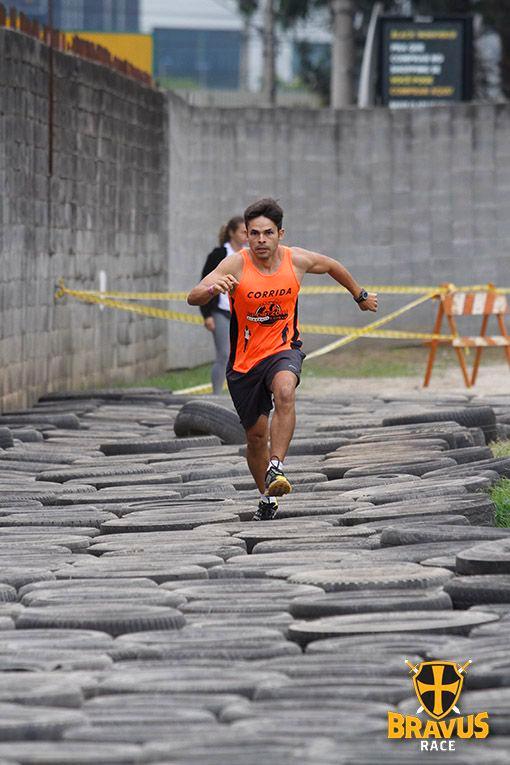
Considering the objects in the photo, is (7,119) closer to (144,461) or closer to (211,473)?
(144,461)

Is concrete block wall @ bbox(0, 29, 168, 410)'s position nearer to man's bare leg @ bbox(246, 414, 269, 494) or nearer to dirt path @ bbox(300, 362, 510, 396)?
dirt path @ bbox(300, 362, 510, 396)

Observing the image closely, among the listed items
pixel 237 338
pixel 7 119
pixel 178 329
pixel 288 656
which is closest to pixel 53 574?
pixel 288 656

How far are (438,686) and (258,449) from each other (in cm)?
422

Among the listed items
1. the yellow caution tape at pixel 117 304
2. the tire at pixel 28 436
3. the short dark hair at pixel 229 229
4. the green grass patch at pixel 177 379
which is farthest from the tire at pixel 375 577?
the green grass patch at pixel 177 379

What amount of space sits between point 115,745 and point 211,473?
18.4 feet

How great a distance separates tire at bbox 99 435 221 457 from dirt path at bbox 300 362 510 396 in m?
4.54

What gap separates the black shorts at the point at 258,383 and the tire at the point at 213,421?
275cm

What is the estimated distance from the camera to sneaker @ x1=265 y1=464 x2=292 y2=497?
26.4 feet

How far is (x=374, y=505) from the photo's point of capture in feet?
27.3

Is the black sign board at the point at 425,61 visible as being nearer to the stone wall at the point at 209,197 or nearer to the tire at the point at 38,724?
the stone wall at the point at 209,197

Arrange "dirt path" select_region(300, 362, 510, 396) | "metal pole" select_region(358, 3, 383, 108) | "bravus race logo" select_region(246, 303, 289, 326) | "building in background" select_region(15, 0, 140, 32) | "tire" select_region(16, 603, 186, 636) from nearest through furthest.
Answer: "tire" select_region(16, 603, 186, 636) → "bravus race logo" select_region(246, 303, 289, 326) → "dirt path" select_region(300, 362, 510, 396) → "metal pole" select_region(358, 3, 383, 108) → "building in background" select_region(15, 0, 140, 32)

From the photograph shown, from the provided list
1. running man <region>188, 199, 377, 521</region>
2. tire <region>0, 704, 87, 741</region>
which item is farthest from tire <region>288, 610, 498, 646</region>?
running man <region>188, 199, 377, 521</region>

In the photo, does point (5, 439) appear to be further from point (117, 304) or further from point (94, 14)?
point (94, 14)

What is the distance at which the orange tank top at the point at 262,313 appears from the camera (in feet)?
27.9
